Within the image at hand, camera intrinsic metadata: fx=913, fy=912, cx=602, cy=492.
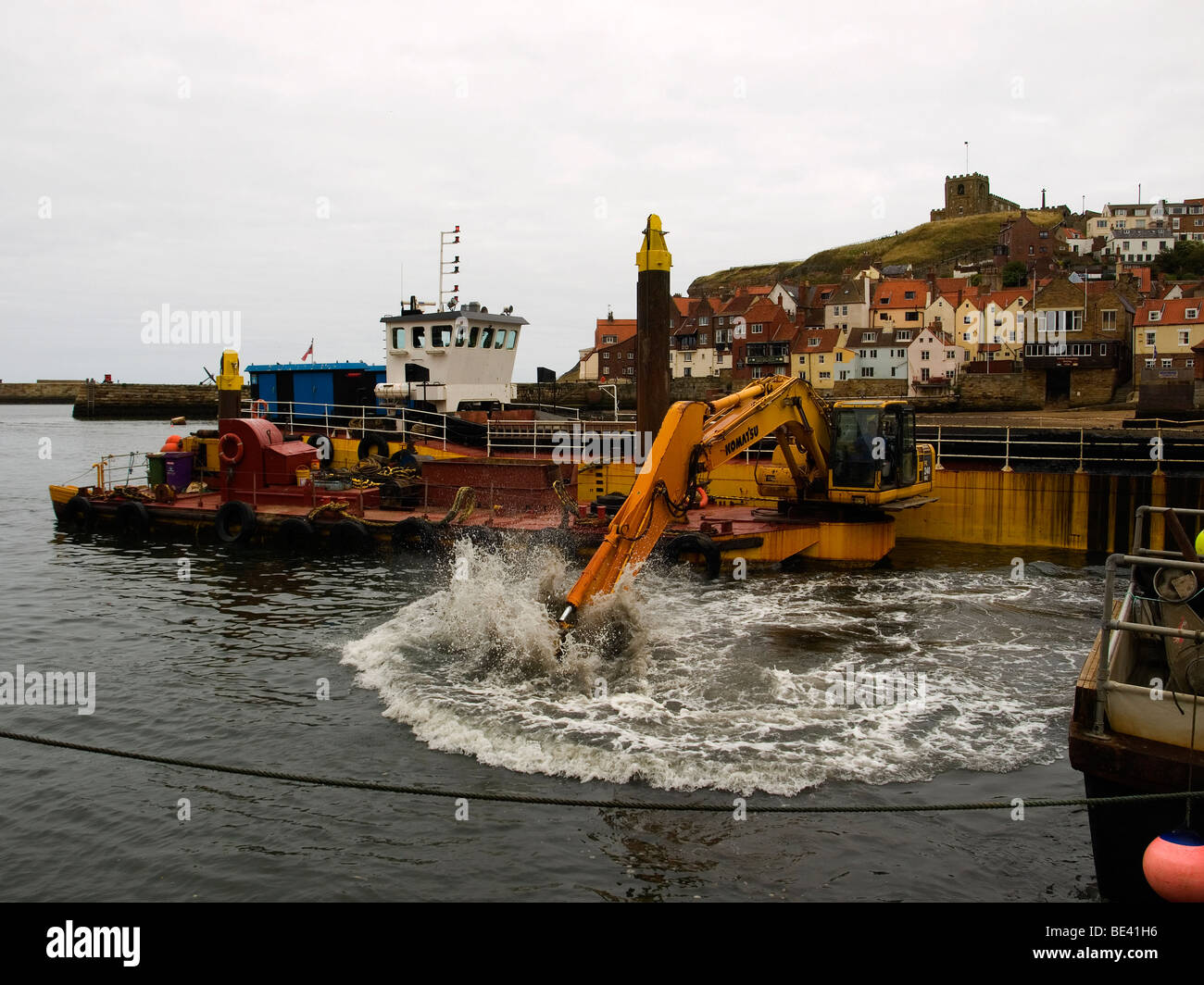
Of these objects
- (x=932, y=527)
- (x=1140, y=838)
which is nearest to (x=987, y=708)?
(x=1140, y=838)

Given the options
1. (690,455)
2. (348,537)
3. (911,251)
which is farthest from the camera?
(911,251)

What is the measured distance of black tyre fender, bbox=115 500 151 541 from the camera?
25.1 meters

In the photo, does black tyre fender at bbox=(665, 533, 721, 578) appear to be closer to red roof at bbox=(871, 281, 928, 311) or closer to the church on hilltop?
red roof at bbox=(871, 281, 928, 311)

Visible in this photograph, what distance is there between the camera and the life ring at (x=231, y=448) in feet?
79.4

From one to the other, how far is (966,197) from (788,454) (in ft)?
552

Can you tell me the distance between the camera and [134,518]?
2525 cm

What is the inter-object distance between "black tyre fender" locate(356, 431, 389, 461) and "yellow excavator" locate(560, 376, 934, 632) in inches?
447

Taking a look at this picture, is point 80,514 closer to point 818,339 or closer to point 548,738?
Result: point 548,738

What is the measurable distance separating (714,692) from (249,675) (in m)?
6.64

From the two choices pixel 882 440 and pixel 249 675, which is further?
pixel 882 440

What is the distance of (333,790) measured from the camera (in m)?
9.33

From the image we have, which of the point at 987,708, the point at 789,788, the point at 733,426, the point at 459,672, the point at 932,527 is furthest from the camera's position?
the point at 932,527

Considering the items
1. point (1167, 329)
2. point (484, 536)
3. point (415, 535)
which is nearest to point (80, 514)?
point (415, 535)
